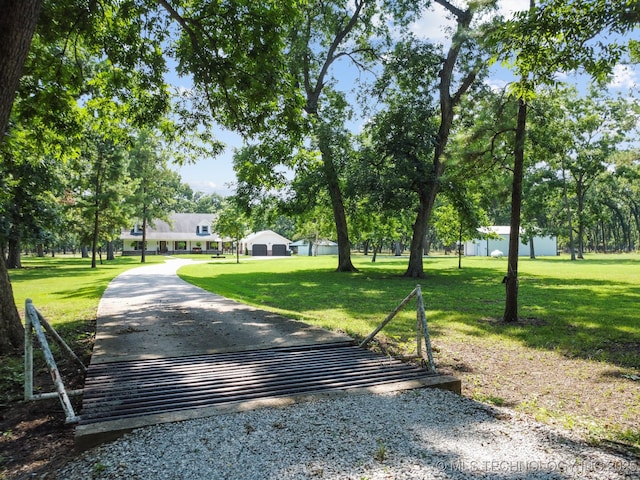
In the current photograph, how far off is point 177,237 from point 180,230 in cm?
167

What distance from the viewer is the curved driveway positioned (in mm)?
6203

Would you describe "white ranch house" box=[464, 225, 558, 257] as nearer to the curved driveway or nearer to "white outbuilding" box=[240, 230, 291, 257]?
"white outbuilding" box=[240, 230, 291, 257]

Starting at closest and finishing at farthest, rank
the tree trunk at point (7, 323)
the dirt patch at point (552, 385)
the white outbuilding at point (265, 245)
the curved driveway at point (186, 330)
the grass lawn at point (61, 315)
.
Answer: the dirt patch at point (552, 385)
the grass lawn at point (61, 315)
the curved driveway at point (186, 330)
the tree trunk at point (7, 323)
the white outbuilding at point (265, 245)

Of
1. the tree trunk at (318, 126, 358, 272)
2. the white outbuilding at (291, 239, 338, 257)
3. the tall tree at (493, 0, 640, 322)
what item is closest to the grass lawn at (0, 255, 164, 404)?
the tall tree at (493, 0, 640, 322)

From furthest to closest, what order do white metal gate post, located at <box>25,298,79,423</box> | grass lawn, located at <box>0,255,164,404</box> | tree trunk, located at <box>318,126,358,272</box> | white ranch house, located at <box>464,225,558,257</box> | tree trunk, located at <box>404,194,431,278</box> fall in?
1. white ranch house, located at <box>464,225,558,257</box>
2. tree trunk, located at <box>318,126,358,272</box>
3. tree trunk, located at <box>404,194,431,278</box>
4. grass lawn, located at <box>0,255,164,404</box>
5. white metal gate post, located at <box>25,298,79,423</box>

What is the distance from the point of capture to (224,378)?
4949mm

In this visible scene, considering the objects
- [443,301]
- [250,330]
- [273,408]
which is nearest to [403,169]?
[443,301]

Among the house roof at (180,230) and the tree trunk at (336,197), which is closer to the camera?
the tree trunk at (336,197)

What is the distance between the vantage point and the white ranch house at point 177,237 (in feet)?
195

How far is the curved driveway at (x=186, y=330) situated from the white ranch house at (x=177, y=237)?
49136mm

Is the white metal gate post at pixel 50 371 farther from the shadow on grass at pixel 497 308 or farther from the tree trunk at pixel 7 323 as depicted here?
the shadow on grass at pixel 497 308

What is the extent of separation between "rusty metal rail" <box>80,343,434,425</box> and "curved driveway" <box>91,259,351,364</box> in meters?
0.40

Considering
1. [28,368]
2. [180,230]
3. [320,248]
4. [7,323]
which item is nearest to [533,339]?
[28,368]

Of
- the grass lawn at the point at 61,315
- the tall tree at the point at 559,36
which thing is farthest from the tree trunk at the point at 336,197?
the tall tree at the point at 559,36
